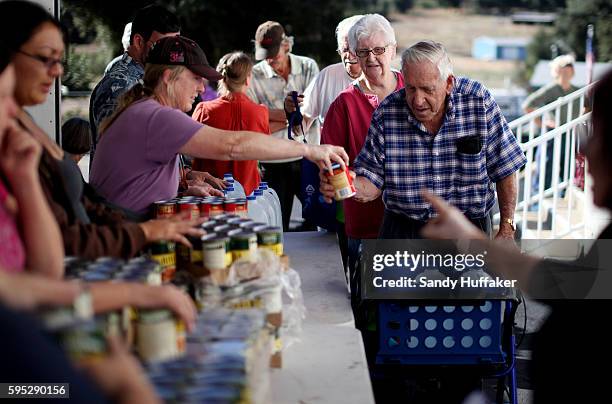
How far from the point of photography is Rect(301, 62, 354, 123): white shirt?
233 inches

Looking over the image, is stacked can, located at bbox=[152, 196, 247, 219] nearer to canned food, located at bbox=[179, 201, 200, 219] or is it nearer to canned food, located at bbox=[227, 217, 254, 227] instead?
canned food, located at bbox=[179, 201, 200, 219]

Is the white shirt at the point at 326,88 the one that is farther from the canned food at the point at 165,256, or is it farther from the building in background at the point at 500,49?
the building in background at the point at 500,49

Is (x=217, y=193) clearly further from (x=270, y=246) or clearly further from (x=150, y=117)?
(x=270, y=246)

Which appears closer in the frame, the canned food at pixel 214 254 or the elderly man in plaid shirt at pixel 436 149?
the canned food at pixel 214 254

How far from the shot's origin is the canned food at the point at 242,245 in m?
2.84

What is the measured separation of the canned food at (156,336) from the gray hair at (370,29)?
3.19 meters

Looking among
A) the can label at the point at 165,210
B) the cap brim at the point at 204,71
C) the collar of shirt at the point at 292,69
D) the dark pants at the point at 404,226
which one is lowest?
the dark pants at the point at 404,226

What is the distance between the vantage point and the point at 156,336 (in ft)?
7.11

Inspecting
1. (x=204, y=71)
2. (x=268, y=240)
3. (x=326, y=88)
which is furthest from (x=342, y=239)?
(x=268, y=240)

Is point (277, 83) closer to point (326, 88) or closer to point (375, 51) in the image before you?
point (326, 88)

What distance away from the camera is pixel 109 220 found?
3.11 meters

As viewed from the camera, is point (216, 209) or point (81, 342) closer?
point (81, 342)

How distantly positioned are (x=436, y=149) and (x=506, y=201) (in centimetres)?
49

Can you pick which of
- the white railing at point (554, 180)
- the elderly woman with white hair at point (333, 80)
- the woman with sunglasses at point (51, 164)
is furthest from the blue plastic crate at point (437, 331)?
the white railing at point (554, 180)
